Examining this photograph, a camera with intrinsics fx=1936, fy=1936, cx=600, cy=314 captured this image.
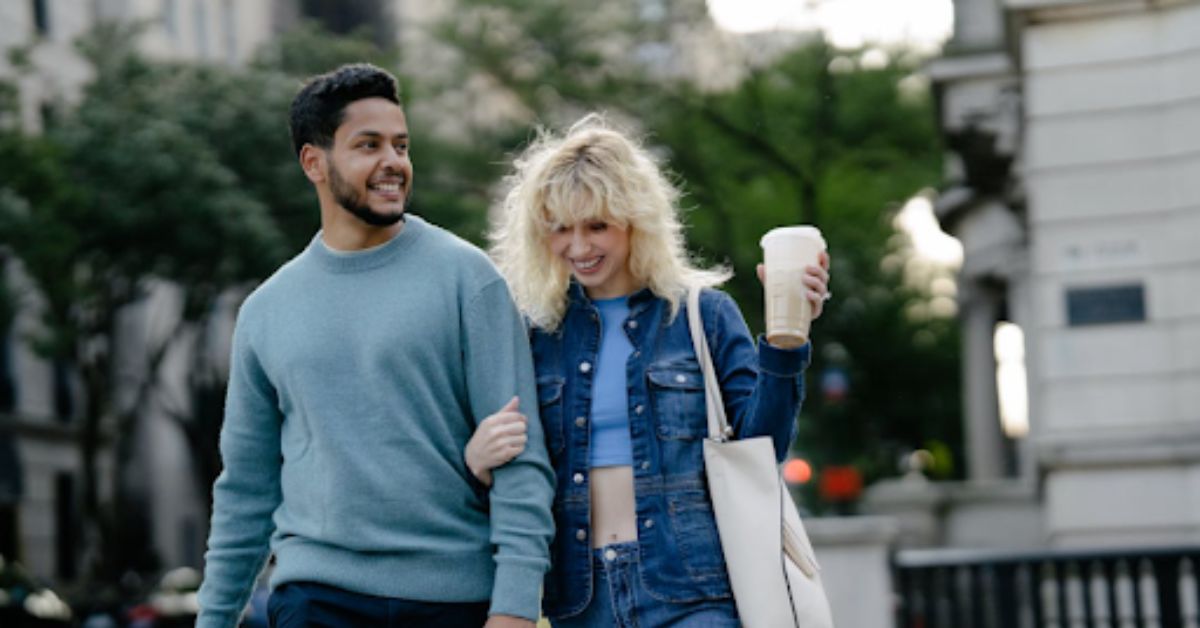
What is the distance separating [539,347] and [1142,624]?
6.61 m

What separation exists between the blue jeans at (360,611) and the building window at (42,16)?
3358 centimetres

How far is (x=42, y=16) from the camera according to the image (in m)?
36.2

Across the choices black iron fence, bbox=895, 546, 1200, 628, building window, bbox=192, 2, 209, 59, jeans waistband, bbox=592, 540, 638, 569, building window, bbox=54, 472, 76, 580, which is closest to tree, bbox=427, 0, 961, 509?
building window, bbox=54, 472, 76, 580

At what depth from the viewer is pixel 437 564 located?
418 centimetres

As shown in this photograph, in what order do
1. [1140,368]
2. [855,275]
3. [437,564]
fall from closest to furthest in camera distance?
[437,564]
[1140,368]
[855,275]

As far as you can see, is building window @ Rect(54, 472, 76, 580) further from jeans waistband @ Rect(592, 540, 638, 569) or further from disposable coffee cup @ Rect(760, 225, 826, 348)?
disposable coffee cup @ Rect(760, 225, 826, 348)

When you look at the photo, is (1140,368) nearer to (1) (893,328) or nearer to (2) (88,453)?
(2) (88,453)

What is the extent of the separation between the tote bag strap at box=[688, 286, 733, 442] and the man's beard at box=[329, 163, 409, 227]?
71cm

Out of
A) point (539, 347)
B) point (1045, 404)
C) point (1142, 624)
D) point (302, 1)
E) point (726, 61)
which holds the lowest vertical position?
point (1142, 624)

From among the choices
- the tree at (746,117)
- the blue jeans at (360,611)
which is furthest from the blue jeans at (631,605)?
the tree at (746,117)

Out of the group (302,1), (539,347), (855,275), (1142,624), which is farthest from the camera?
(302,1)

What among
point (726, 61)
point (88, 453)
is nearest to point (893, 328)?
point (726, 61)

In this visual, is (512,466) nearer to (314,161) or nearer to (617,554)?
(617,554)

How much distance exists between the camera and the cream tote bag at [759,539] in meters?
4.24
